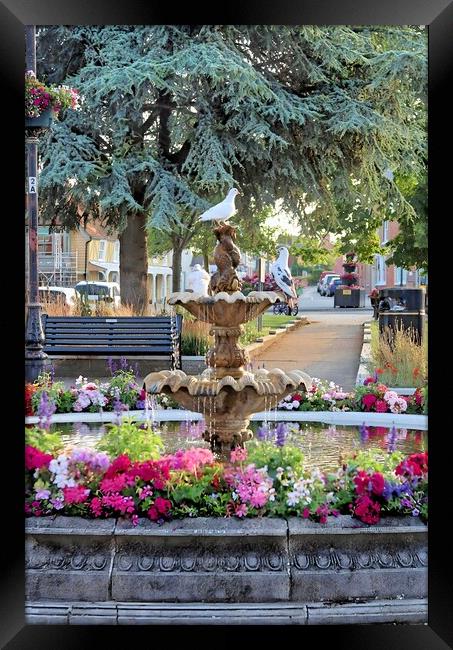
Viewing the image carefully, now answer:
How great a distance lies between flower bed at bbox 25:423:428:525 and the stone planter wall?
0.41ft

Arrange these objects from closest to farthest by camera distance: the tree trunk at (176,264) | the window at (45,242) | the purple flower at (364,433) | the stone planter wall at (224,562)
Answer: the stone planter wall at (224,562) < the purple flower at (364,433) < the tree trunk at (176,264) < the window at (45,242)

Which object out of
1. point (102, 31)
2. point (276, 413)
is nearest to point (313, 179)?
point (102, 31)

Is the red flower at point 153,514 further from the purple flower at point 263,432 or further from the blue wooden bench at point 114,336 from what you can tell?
the blue wooden bench at point 114,336

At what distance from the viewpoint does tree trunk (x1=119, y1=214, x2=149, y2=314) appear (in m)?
18.9

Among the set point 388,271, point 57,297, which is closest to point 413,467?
point 57,297

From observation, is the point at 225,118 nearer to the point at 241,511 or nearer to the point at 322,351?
the point at 322,351

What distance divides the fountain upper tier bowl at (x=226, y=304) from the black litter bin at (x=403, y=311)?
23.7 feet

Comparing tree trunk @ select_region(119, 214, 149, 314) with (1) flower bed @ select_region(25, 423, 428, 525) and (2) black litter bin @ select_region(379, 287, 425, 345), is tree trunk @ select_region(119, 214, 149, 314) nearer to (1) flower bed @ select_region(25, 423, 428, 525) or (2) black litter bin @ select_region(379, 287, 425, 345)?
(2) black litter bin @ select_region(379, 287, 425, 345)

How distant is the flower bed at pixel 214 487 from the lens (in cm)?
448
